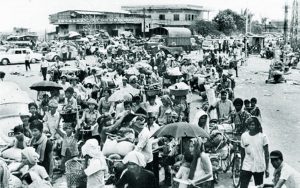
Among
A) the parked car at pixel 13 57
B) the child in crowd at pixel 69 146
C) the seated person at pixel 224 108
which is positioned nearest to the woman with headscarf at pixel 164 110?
the seated person at pixel 224 108

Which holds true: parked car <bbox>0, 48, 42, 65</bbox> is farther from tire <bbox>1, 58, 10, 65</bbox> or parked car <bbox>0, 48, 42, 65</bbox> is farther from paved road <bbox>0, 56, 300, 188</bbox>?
paved road <bbox>0, 56, 300, 188</bbox>

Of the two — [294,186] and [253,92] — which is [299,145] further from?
[253,92]

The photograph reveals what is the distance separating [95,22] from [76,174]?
251 feet

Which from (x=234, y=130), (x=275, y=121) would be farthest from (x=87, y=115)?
(x=275, y=121)

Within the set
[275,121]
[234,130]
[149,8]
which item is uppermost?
[149,8]

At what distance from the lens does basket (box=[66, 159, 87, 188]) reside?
6734 mm

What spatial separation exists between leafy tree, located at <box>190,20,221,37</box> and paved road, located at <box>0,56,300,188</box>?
51.3m

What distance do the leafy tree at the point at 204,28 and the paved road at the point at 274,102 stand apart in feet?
168

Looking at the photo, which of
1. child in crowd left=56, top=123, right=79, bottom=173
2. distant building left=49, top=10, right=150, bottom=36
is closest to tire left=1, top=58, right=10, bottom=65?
child in crowd left=56, top=123, right=79, bottom=173

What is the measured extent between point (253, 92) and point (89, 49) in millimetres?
31960

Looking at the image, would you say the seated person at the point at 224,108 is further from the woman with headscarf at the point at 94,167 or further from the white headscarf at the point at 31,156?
the white headscarf at the point at 31,156

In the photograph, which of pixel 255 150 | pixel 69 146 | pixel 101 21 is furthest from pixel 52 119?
pixel 101 21

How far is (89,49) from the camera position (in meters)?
53.2

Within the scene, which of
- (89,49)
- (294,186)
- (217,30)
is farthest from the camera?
(217,30)
